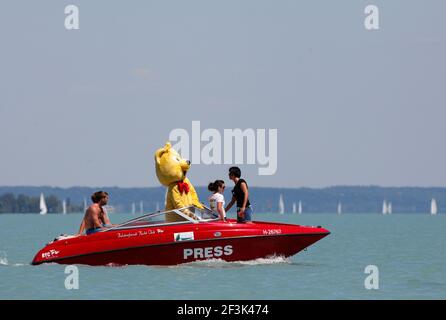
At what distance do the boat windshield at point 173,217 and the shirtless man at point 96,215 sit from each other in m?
0.52

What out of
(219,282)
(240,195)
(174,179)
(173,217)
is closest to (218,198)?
(240,195)

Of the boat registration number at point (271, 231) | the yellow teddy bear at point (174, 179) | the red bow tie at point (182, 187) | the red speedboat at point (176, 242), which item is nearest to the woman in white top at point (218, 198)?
the red speedboat at point (176, 242)

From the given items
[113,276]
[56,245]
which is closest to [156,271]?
[113,276]

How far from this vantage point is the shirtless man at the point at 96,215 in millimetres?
23016

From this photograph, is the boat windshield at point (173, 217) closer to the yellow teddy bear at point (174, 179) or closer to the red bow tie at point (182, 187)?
the yellow teddy bear at point (174, 179)

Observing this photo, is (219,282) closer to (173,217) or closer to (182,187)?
(173,217)

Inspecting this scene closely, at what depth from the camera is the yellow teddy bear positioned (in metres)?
24.0

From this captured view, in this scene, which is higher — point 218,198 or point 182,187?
point 182,187

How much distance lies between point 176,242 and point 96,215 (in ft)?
6.03

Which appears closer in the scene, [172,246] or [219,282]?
[219,282]

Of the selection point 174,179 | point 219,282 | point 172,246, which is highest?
point 174,179

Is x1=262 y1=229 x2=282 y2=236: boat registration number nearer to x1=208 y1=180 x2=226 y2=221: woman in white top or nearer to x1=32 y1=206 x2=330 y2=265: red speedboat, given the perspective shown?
x1=32 y1=206 x2=330 y2=265: red speedboat

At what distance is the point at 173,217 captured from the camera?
76.7 feet
